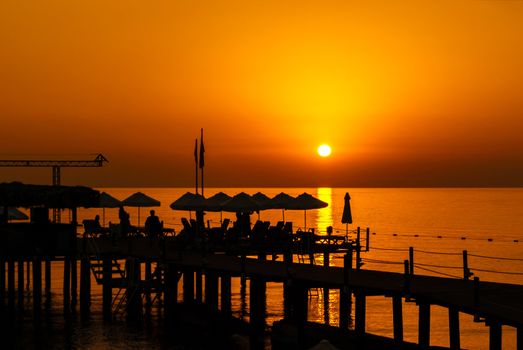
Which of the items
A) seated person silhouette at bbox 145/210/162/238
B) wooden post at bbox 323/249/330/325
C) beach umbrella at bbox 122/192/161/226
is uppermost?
beach umbrella at bbox 122/192/161/226

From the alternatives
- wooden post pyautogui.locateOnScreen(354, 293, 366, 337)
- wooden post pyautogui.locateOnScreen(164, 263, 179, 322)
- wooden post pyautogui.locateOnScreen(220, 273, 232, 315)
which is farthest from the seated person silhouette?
wooden post pyautogui.locateOnScreen(354, 293, 366, 337)

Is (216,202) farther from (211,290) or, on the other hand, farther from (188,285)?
(211,290)

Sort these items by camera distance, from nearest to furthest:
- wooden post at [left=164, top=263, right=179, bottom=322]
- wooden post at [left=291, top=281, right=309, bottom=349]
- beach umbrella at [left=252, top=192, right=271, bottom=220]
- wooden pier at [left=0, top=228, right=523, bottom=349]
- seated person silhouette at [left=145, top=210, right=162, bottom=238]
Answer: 1. wooden pier at [left=0, top=228, right=523, bottom=349]
2. wooden post at [left=291, top=281, right=309, bottom=349]
3. wooden post at [left=164, top=263, right=179, bottom=322]
4. beach umbrella at [left=252, top=192, right=271, bottom=220]
5. seated person silhouette at [left=145, top=210, right=162, bottom=238]

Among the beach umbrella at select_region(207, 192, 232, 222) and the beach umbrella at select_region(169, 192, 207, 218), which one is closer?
the beach umbrella at select_region(169, 192, 207, 218)

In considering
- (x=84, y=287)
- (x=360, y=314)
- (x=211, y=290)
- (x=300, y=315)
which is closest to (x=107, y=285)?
(x=84, y=287)

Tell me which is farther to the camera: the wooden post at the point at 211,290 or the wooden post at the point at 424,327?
the wooden post at the point at 211,290

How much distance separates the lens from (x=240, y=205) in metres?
45.5

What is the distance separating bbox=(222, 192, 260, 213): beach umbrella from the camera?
1785 inches

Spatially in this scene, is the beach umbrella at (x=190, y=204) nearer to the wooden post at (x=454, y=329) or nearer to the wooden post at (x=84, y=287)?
the wooden post at (x=84, y=287)

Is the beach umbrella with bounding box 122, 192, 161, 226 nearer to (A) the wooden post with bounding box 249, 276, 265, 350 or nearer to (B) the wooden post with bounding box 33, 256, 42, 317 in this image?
(B) the wooden post with bounding box 33, 256, 42, 317

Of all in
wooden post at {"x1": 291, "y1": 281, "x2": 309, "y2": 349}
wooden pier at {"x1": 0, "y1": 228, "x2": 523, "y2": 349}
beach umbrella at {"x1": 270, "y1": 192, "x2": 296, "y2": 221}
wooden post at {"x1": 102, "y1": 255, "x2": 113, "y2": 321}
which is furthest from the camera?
beach umbrella at {"x1": 270, "y1": 192, "x2": 296, "y2": 221}

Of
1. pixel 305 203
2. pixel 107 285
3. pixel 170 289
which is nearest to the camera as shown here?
pixel 170 289

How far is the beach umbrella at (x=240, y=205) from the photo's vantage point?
4534 cm

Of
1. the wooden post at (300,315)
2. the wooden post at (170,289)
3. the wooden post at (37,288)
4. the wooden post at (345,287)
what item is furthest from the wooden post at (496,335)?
the wooden post at (37,288)
